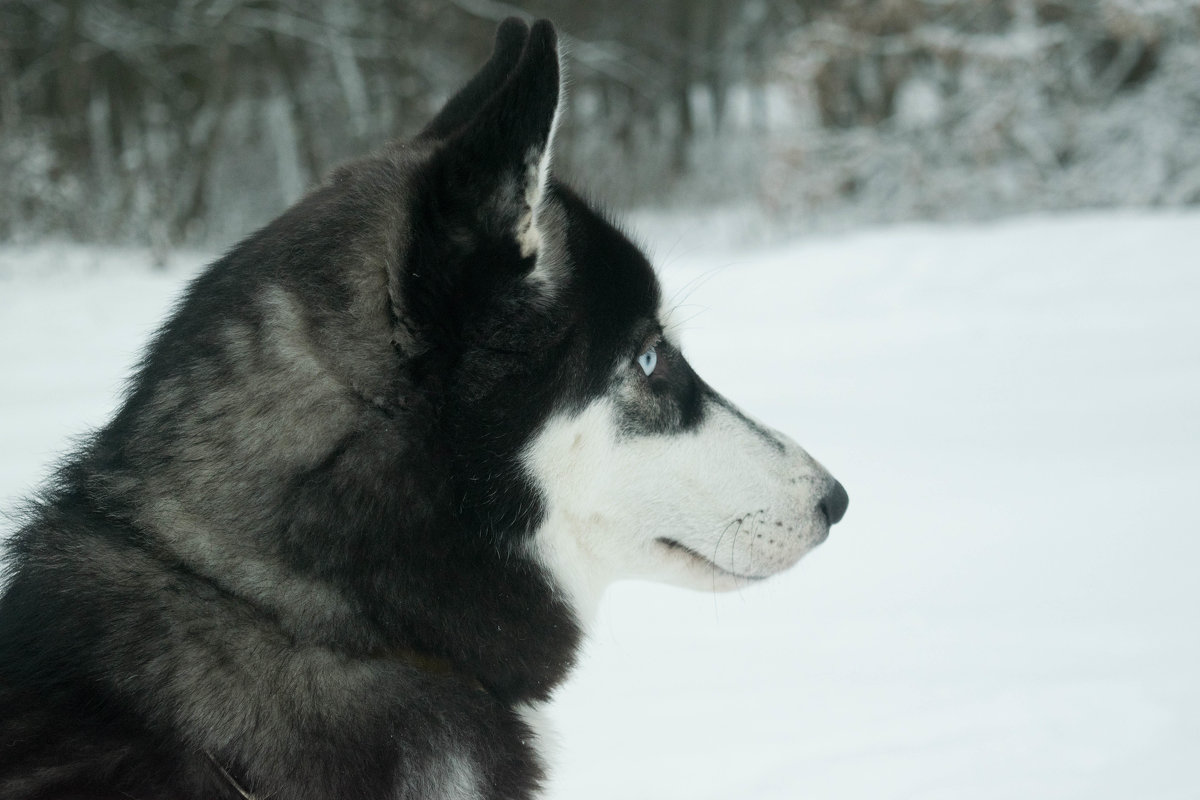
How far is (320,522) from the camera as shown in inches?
60.3

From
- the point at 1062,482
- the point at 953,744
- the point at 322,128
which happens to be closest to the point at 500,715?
the point at 953,744

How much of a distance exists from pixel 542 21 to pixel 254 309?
0.67 meters

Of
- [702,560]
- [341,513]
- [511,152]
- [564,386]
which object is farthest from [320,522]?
[702,560]

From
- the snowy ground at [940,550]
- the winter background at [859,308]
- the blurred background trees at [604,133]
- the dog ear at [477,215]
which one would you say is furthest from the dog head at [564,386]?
the blurred background trees at [604,133]

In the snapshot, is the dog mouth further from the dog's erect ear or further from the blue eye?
the dog's erect ear

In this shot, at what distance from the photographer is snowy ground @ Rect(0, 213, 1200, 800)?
97.7 inches

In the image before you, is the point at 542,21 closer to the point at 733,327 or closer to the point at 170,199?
the point at 733,327

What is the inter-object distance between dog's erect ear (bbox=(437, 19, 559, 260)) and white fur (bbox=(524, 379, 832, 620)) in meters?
0.38

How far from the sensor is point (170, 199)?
40.5 feet

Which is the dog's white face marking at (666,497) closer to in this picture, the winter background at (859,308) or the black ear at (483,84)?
the winter background at (859,308)

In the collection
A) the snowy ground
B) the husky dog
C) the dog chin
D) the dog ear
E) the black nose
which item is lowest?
the snowy ground

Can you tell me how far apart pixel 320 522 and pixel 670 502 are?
2.32ft

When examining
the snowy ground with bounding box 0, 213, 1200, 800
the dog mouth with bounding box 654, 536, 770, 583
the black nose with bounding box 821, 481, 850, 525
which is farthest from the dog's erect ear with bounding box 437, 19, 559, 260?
the snowy ground with bounding box 0, 213, 1200, 800

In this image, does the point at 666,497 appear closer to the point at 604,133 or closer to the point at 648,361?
the point at 648,361
